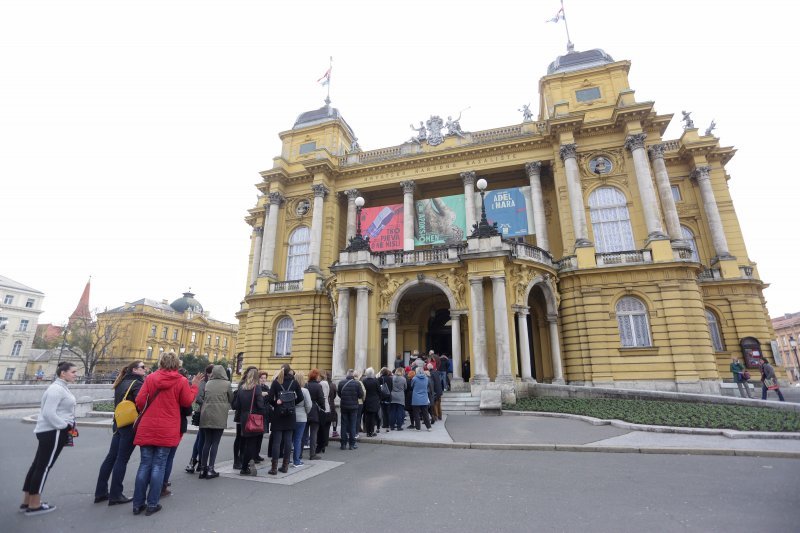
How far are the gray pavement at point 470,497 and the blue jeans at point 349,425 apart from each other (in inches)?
47.4

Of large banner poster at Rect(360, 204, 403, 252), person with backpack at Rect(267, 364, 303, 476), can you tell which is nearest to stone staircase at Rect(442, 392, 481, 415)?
person with backpack at Rect(267, 364, 303, 476)

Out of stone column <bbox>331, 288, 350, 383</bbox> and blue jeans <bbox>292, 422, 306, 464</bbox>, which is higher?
stone column <bbox>331, 288, 350, 383</bbox>

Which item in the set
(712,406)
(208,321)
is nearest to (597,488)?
(712,406)

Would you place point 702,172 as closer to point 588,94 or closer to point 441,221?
point 588,94

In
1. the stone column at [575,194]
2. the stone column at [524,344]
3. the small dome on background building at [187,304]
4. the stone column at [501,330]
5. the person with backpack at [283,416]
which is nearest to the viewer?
the person with backpack at [283,416]

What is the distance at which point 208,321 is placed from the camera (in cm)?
7394

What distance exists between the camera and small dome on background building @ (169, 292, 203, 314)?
71.6 metres

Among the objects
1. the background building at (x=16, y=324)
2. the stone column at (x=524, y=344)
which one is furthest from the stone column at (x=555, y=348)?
the background building at (x=16, y=324)

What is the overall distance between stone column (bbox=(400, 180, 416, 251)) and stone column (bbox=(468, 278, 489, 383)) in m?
8.60

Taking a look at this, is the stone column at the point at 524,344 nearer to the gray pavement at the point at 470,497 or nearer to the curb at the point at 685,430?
the curb at the point at 685,430

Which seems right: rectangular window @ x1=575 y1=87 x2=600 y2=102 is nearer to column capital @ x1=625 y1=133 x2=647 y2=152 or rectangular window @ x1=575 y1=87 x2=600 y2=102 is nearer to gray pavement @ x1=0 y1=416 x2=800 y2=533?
column capital @ x1=625 y1=133 x2=647 y2=152

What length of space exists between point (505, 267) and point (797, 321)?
8799cm

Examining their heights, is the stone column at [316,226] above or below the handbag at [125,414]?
above

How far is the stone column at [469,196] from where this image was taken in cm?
2614
